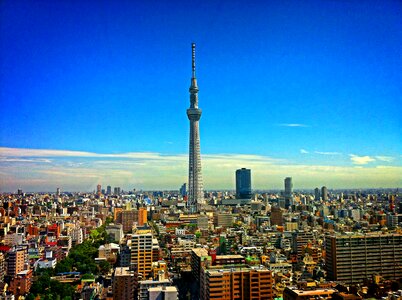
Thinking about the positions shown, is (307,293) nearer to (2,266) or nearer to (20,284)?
(20,284)

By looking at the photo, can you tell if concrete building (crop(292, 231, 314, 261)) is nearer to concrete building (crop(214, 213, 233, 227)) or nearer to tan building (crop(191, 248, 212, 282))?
tan building (crop(191, 248, 212, 282))

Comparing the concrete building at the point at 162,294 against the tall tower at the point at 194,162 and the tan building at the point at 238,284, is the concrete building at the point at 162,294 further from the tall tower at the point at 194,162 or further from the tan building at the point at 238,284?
the tall tower at the point at 194,162

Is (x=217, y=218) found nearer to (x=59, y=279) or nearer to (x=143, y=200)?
(x=143, y=200)

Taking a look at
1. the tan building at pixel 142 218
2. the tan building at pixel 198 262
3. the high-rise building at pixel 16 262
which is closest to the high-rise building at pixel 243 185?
the tan building at pixel 142 218

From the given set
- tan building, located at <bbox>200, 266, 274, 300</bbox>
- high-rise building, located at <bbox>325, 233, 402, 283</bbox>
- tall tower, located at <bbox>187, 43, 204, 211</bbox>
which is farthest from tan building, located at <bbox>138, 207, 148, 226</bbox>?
tan building, located at <bbox>200, 266, 274, 300</bbox>

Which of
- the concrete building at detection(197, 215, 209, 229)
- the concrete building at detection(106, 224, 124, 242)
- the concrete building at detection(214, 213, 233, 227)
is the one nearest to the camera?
the concrete building at detection(106, 224, 124, 242)

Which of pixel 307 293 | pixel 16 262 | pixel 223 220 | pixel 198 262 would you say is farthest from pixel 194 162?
pixel 307 293
